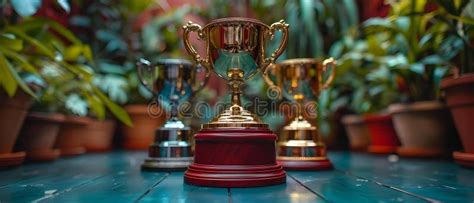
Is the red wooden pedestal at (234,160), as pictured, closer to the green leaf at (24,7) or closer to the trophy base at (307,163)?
the trophy base at (307,163)

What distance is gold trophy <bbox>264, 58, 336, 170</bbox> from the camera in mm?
1101

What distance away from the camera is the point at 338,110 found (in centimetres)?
251

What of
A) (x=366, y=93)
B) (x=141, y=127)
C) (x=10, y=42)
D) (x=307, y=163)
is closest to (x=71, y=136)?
(x=141, y=127)

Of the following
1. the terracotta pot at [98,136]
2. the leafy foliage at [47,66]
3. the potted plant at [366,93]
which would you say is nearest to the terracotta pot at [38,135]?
the leafy foliage at [47,66]

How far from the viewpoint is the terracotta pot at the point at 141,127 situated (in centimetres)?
242

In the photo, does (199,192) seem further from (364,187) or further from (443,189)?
(443,189)

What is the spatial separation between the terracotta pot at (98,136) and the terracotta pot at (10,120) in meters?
0.95

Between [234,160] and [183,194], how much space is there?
13 centimetres

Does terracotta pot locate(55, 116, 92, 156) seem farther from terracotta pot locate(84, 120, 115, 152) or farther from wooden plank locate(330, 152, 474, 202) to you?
wooden plank locate(330, 152, 474, 202)

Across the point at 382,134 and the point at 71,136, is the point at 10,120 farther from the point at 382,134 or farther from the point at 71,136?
the point at 382,134

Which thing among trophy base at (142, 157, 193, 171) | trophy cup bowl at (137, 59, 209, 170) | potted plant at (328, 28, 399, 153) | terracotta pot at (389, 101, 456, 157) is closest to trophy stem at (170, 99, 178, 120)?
trophy cup bowl at (137, 59, 209, 170)

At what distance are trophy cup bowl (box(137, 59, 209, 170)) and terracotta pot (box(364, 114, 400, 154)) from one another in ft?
3.38

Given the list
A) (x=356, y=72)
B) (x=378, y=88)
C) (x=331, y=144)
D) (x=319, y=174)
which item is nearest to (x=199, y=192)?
(x=319, y=174)

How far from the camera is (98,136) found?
7.43 feet
